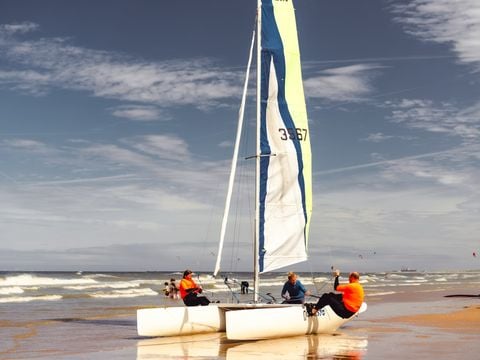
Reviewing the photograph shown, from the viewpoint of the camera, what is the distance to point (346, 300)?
46.9 ft

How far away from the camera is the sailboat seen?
47.2 feet

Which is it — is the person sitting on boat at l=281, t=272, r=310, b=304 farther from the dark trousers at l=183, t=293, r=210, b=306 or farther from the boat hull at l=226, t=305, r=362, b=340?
the dark trousers at l=183, t=293, r=210, b=306

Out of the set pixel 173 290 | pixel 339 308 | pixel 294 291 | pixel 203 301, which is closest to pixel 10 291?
pixel 173 290

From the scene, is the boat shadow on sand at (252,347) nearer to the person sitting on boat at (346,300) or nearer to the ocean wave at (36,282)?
the person sitting on boat at (346,300)

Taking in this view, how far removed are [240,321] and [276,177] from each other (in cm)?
394

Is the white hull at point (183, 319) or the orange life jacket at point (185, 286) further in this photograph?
the orange life jacket at point (185, 286)

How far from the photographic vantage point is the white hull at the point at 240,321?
13094 mm

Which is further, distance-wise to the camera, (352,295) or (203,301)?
(203,301)

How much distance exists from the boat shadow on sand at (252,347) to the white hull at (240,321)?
0.17m

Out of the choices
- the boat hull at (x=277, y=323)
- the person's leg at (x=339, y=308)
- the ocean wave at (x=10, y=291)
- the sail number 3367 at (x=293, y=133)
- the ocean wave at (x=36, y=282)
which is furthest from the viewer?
the ocean wave at (x=36, y=282)

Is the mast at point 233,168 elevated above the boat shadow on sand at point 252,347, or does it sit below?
above

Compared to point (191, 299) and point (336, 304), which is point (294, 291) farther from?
point (191, 299)

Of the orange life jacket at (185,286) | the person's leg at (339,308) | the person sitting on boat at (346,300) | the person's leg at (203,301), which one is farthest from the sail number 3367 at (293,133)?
the person's leg at (203,301)

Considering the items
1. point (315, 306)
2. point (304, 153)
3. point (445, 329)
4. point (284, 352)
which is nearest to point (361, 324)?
point (445, 329)
